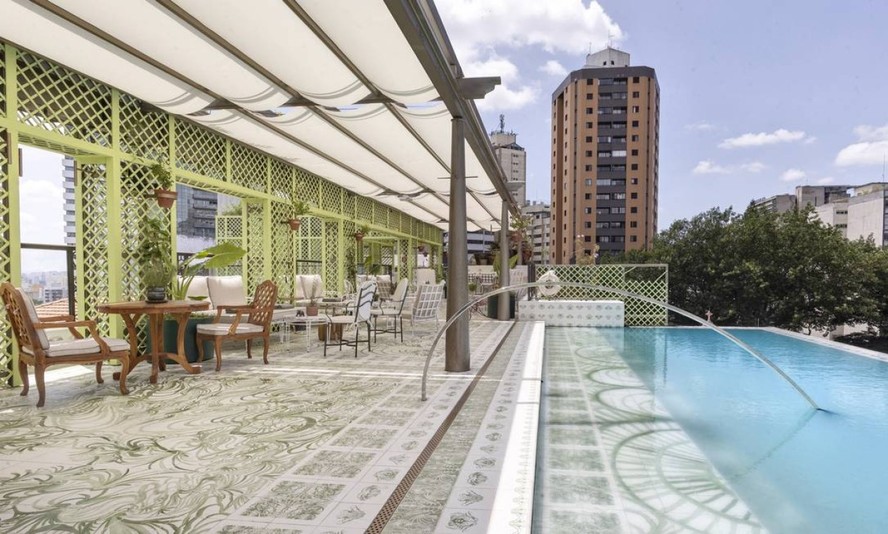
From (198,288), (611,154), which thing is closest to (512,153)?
(611,154)

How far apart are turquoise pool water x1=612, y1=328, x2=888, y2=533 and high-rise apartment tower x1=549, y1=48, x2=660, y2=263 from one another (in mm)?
52701

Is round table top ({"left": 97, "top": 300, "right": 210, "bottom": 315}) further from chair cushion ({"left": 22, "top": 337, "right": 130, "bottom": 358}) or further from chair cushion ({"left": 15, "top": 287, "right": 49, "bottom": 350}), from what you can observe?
chair cushion ({"left": 15, "top": 287, "right": 49, "bottom": 350})

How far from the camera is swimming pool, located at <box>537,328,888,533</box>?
245cm

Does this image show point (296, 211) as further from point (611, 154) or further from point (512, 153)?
point (512, 153)

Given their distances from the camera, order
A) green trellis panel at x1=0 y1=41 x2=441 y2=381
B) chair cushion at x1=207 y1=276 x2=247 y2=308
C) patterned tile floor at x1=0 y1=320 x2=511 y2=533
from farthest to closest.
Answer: chair cushion at x1=207 y1=276 x2=247 y2=308 → green trellis panel at x1=0 y1=41 x2=441 y2=381 → patterned tile floor at x1=0 y1=320 x2=511 y2=533

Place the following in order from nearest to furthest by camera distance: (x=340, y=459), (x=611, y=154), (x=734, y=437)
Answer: (x=340, y=459) → (x=734, y=437) → (x=611, y=154)

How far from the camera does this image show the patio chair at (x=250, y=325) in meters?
5.34

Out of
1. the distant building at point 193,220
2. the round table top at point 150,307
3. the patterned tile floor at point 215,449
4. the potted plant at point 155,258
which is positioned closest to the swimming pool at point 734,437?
the patterned tile floor at point 215,449

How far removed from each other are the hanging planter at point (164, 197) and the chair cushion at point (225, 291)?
1216mm

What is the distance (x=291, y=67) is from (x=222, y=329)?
9.04 feet

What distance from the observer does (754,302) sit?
20906 mm

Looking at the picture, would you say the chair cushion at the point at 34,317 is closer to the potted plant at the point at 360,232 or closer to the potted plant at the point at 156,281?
the potted plant at the point at 156,281

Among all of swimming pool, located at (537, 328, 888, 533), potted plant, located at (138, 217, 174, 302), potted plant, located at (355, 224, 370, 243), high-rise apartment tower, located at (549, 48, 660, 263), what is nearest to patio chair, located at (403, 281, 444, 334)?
swimming pool, located at (537, 328, 888, 533)

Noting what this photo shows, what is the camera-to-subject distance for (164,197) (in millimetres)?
5750
